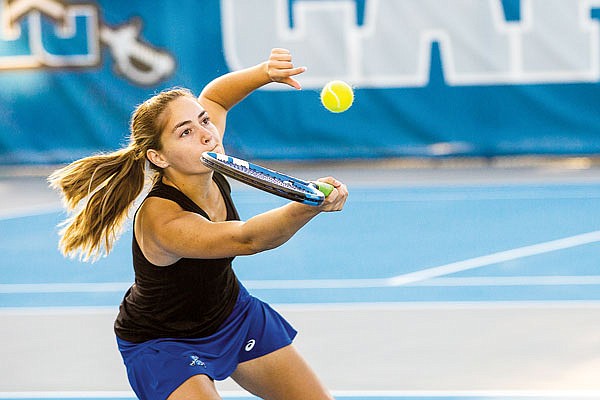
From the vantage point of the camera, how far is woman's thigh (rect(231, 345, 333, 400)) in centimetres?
389

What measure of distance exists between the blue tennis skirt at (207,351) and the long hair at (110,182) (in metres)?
0.37

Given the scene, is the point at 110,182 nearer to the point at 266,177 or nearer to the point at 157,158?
the point at 157,158

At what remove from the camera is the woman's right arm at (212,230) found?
3.13 metres

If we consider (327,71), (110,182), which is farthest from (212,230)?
(327,71)

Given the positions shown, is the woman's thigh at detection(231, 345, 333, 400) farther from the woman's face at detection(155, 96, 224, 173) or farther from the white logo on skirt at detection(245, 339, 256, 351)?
the woman's face at detection(155, 96, 224, 173)

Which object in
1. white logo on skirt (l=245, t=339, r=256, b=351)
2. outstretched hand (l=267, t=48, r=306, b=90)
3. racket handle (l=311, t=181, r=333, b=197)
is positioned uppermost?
outstretched hand (l=267, t=48, r=306, b=90)

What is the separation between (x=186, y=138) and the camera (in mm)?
3670

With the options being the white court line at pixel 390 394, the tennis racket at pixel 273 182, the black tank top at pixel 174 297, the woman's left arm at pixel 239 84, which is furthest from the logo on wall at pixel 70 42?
the tennis racket at pixel 273 182

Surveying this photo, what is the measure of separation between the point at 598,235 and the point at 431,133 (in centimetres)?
368

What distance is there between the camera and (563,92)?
11.4 meters

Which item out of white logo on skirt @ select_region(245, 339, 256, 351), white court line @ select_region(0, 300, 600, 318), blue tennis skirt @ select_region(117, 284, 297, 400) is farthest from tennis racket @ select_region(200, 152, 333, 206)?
white court line @ select_region(0, 300, 600, 318)

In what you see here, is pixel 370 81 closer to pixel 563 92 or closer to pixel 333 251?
pixel 563 92

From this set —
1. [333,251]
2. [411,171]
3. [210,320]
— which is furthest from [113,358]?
[411,171]

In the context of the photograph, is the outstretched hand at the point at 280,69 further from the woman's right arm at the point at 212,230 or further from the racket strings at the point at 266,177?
the racket strings at the point at 266,177
